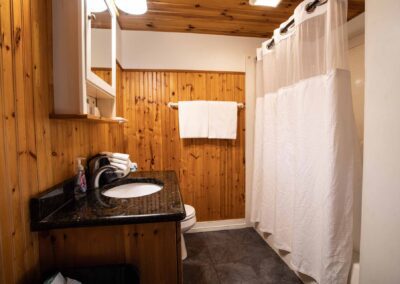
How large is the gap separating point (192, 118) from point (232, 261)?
139 cm

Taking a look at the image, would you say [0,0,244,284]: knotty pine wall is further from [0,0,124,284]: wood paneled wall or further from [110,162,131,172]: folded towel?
[110,162,131,172]: folded towel

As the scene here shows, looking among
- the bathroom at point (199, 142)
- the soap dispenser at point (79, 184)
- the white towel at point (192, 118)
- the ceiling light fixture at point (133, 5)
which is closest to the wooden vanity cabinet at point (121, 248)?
the bathroom at point (199, 142)

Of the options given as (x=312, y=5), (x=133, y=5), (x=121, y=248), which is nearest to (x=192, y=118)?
(x=133, y=5)

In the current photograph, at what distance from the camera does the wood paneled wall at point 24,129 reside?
0.67 m

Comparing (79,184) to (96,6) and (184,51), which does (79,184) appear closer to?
(96,6)

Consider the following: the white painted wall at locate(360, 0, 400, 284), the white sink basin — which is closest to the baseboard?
the white sink basin

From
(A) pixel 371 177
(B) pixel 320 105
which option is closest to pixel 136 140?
(B) pixel 320 105

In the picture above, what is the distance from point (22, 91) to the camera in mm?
749

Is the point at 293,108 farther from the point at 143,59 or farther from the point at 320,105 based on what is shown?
the point at 143,59

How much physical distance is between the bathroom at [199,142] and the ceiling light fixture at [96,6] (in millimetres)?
12

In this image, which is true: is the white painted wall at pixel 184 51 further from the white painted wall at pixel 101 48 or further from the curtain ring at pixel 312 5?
the curtain ring at pixel 312 5

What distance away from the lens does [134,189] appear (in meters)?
1.44

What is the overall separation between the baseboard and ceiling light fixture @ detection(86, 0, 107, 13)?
Answer: 2.07m

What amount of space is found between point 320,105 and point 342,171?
1.32ft
